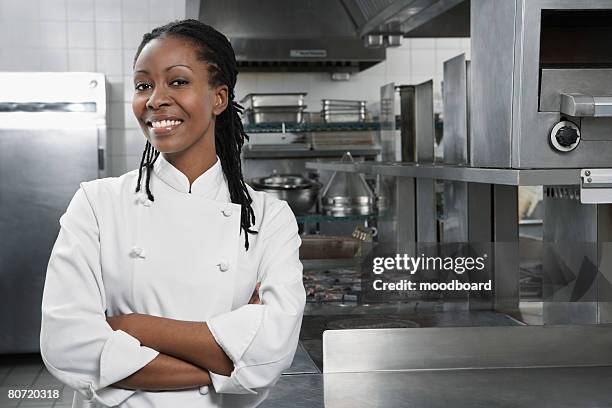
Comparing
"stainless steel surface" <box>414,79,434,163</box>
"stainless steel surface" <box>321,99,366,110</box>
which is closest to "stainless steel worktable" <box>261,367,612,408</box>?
"stainless steel surface" <box>414,79,434,163</box>

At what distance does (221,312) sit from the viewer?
4.50 ft

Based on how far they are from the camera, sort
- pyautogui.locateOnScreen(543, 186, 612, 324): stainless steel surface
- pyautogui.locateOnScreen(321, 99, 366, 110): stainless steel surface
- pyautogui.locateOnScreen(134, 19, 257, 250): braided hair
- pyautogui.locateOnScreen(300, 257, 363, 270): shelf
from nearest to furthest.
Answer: pyautogui.locateOnScreen(134, 19, 257, 250): braided hair, pyautogui.locateOnScreen(543, 186, 612, 324): stainless steel surface, pyautogui.locateOnScreen(300, 257, 363, 270): shelf, pyautogui.locateOnScreen(321, 99, 366, 110): stainless steel surface

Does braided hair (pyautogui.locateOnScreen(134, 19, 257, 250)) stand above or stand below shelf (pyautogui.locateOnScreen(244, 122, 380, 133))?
below

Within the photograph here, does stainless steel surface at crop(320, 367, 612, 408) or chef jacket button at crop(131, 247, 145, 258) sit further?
stainless steel surface at crop(320, 367, 612, 408)

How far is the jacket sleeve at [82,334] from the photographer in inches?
50.3

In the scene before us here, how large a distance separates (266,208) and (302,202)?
10.5 feet

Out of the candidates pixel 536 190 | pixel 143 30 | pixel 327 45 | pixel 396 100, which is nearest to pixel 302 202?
pixel 396 100

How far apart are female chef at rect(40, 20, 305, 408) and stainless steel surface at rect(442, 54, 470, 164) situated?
149 cm

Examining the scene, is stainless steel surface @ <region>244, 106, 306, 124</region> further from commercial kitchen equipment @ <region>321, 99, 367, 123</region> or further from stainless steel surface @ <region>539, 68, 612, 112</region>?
stainless steel surface @ <region>539, 68, 612, 112</region>

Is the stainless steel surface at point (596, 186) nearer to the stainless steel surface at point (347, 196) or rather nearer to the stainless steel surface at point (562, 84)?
the stainless steel surface at point (562, 84)

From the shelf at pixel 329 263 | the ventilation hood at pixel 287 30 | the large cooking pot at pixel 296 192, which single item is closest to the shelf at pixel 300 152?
the ventilation hood at pixel 287 30

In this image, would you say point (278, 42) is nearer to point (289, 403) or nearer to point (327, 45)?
point (327, 45)

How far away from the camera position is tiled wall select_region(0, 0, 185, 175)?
5320 millimetres

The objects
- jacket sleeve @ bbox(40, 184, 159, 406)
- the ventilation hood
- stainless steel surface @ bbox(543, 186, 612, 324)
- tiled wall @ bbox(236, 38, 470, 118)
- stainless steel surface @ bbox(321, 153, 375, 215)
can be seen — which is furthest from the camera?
tiled wall @ bbox(236, 38, 470, 118)
